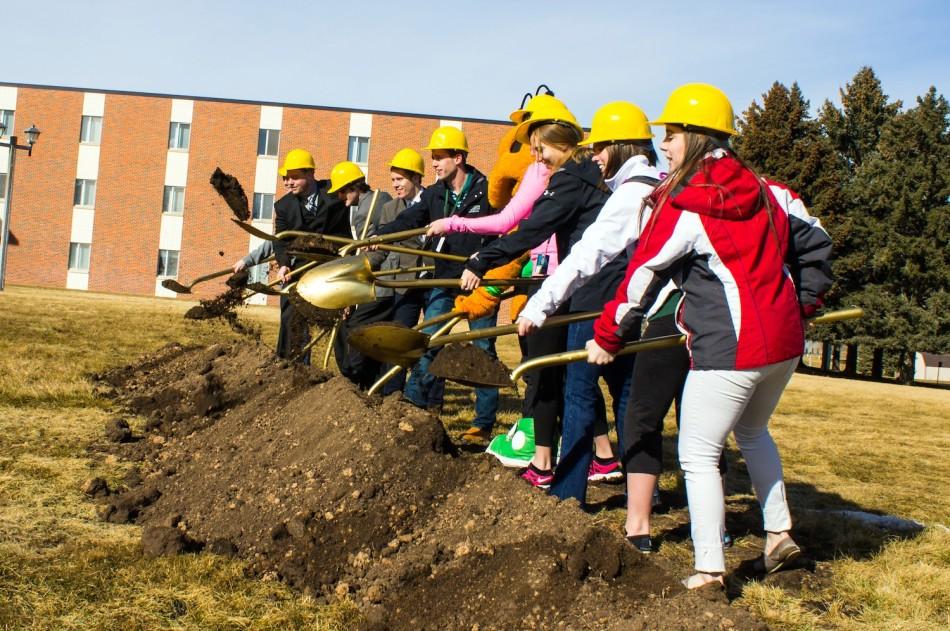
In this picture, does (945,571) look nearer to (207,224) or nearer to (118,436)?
(118,436)

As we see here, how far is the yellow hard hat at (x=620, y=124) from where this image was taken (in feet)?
12.5

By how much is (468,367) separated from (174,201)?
3876 cm

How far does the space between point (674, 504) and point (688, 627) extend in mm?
2311

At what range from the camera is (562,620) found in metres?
2.72

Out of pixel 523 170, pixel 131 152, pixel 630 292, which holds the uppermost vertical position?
pixel 131 152

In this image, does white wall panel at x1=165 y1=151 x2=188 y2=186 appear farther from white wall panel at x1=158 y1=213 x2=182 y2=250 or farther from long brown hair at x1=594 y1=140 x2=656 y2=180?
long brown hair at x1=594 y1=140 x2=656 y2=180

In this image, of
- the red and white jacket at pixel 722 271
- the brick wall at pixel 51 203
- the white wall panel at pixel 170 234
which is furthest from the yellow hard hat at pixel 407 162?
the brick wall at pixel 51 203

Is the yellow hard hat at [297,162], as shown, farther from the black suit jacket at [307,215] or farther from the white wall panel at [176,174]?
the white wall panel at [176,174]

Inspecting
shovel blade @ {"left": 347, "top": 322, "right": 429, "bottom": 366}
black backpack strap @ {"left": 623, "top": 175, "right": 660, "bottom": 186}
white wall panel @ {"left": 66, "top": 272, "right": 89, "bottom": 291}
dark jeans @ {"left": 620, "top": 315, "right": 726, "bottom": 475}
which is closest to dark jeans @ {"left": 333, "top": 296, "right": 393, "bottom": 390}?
shovel blade @ {"left": 347, "top": 322, "right": 429, "bottom": 366}

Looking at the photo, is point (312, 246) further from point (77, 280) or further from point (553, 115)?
point (77, 280)

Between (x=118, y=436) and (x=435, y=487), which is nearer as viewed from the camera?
(x=435, y=487)

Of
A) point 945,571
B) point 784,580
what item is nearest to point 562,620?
point 784,580

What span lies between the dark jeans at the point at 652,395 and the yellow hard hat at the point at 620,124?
2.65 feet

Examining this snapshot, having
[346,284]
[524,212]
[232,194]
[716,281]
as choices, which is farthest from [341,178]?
[716,281]
